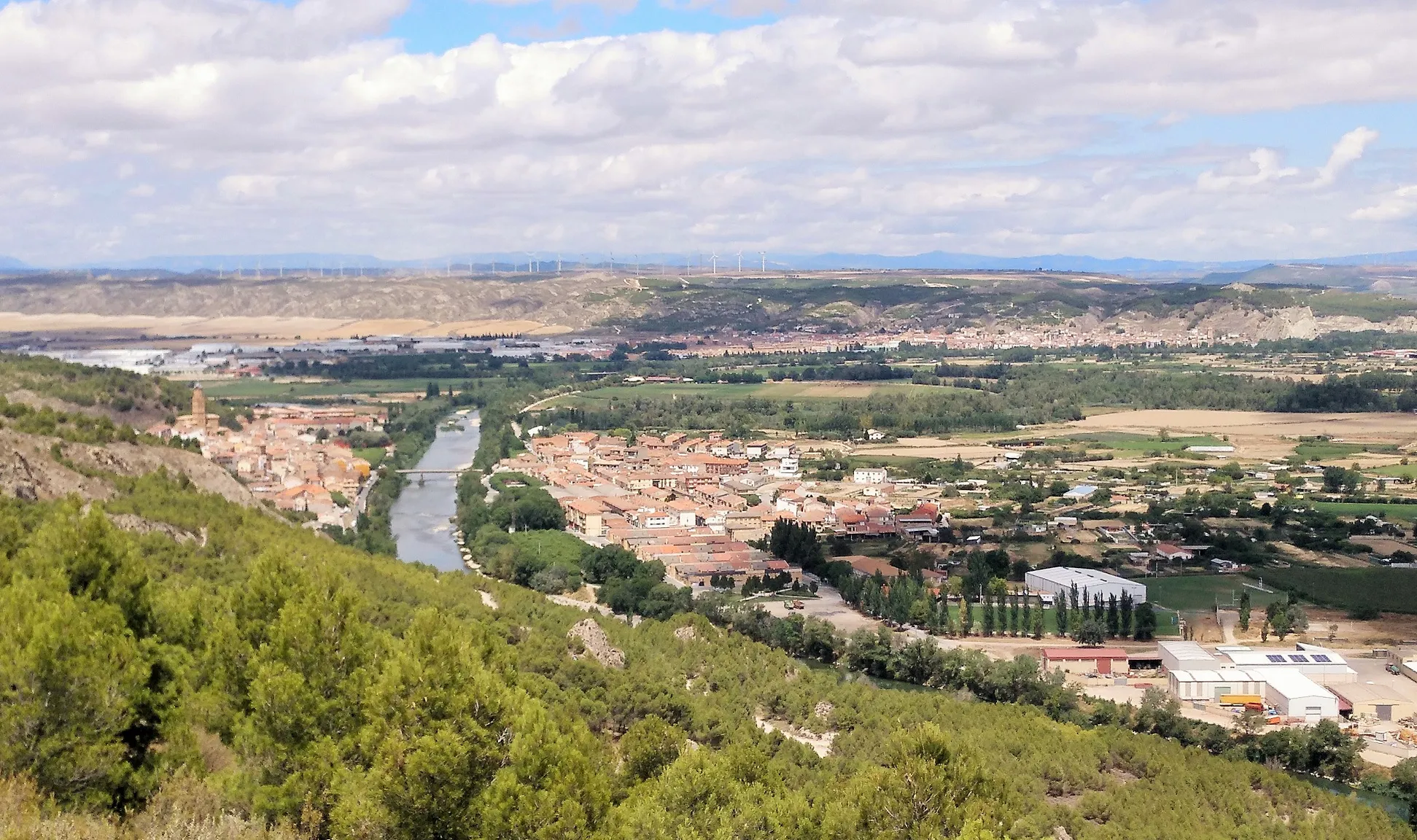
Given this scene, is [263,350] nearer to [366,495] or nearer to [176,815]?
[366,495]

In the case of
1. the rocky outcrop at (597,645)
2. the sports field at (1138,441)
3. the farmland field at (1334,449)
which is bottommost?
the sports field at (1138,441)

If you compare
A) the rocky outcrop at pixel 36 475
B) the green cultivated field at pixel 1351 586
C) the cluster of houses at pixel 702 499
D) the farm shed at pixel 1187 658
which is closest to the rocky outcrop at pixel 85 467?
the rocky outcrop at pixel 36 475

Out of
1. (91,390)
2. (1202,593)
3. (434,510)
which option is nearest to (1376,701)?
(1202,593)

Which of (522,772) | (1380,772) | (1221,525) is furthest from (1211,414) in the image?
(522,772)

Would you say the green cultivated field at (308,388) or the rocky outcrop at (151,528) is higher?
the rocky outcrop at (151,528)

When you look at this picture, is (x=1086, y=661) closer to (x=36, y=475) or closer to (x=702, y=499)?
(x=36, y=475)

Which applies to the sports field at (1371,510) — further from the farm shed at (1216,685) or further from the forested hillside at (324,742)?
the forested hillside at (324,742)

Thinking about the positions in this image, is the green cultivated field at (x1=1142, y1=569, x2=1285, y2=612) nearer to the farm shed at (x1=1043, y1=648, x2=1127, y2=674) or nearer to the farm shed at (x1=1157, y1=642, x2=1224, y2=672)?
the farm shed at (x1=1157, y1=642, x2=1224, y2=672)
